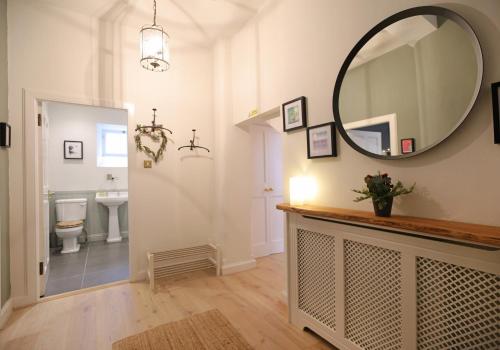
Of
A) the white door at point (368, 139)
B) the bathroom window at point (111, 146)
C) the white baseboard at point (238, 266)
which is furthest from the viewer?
the bathroom window at point (111, 146)

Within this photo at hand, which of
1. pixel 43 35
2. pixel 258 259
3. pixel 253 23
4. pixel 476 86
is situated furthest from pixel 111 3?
pixel 258 259

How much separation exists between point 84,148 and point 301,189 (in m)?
4.20

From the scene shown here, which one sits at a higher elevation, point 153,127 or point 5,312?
point 153,127

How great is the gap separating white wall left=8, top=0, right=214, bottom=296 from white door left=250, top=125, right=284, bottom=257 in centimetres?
71

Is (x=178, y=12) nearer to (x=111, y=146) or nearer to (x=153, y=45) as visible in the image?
(x=153, y=45)

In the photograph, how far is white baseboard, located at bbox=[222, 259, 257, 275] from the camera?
294cm

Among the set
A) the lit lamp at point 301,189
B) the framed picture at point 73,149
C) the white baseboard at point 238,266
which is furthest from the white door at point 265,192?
the framed picture at point 73,149

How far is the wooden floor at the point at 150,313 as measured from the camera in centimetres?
174

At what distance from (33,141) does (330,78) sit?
9.09 ft

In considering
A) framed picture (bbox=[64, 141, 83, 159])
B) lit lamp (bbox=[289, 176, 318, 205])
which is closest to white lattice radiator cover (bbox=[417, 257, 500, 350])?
lit lamp (bbox=[289, 176, 318, 205])

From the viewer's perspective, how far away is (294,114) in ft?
6.86

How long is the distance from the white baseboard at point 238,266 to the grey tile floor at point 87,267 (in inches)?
46.6

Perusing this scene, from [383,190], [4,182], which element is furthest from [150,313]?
[383,190]

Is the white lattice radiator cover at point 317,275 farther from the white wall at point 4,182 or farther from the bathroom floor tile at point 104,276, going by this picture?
the white wall at point 4,182
